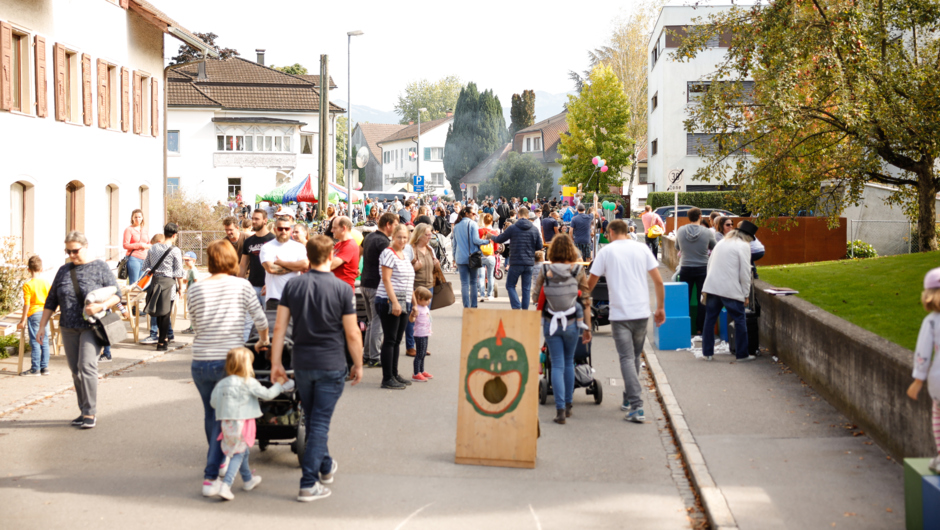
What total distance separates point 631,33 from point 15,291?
61.5m

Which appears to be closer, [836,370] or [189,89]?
[836,370]

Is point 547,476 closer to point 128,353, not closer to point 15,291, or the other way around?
point 128,353

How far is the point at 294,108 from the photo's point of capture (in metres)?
59.6

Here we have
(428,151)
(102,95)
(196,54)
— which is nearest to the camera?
(102,95)

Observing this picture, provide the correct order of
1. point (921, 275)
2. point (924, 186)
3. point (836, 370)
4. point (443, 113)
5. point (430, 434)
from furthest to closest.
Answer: point (443, 113)
point (924, 186)
point (921, 275)
point (836, 370)
point (430, 434)

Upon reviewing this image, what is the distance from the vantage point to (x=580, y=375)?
923 centimetres

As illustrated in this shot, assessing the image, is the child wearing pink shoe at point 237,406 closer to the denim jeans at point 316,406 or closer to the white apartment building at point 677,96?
the denim jeans at point 316,406

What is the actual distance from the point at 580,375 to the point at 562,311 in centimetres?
119

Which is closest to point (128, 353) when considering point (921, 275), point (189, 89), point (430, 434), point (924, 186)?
point (430, 434)

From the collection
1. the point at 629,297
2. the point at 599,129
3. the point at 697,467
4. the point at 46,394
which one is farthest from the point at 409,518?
the point at 599,129

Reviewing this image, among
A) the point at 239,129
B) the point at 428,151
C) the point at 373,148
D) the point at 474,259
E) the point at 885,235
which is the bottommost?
the point at 474,259

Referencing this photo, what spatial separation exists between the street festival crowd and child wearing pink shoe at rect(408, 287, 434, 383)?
0.06 ft

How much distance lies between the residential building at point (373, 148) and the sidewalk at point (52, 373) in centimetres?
10589

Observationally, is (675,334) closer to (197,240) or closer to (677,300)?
(677,300)
